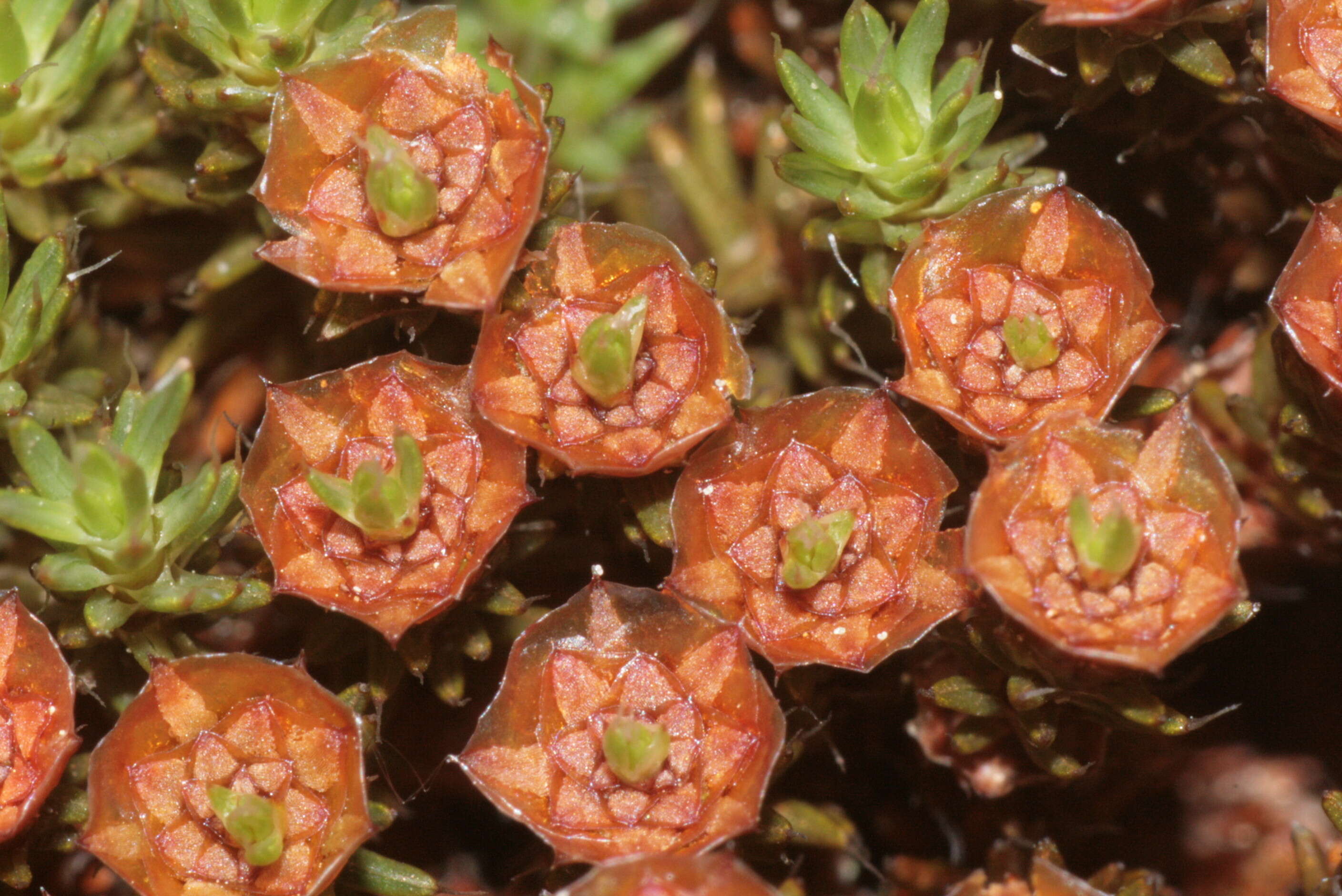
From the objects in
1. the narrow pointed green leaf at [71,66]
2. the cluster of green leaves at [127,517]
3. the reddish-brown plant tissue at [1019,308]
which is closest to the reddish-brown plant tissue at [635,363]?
the reddish-brown plant tissue at [1019,308]

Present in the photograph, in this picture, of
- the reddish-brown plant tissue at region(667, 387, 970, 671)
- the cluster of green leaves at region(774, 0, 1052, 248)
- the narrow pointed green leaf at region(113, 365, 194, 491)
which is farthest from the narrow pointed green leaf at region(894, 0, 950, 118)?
the narrow pointed green leaf at region(113, 365, 194, 491)

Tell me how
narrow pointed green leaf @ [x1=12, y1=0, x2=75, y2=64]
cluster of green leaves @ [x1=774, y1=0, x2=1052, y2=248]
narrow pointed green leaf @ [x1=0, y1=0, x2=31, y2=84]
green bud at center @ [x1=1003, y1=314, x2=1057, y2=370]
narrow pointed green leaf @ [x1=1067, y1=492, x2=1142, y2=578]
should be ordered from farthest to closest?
1. narrow pointed green leaf @ [x1=12, y1=0, x2=75, y2=64]
2. narrow pointed green leaf @ [x1=0, y1=0, x2=31, y2=84]
3. cluster of green leaves @ [x1=774, y1=0, x2=1052, y2=248]
4. green bud at center @ [x1=1003, y1=314, x2=1057, y2=370]
5. narrow pointed green leaf @ [x1=1067, y1=492, x2=1142, y2=578]

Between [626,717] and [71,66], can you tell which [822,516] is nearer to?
[626,717]

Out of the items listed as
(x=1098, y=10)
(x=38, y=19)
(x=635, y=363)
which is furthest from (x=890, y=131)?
(x=38, y=19)

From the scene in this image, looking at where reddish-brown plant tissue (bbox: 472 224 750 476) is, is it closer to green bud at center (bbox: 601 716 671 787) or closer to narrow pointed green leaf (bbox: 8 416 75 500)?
green bud at center (bbox: 601 716 671 787)

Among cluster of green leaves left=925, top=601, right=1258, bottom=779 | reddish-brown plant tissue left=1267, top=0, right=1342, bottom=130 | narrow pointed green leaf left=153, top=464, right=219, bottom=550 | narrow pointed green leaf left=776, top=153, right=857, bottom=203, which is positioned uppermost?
reddish-brown plant tissue left=1267, top=0, right=1342, bottom=130

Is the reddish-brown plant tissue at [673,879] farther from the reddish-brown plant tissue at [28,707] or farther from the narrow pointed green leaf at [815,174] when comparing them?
the narrow pointed green leaf at [815,174]

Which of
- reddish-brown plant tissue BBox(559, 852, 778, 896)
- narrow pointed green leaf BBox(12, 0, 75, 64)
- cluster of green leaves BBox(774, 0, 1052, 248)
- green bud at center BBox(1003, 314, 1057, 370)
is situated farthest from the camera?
narrow pointed green leaf BBox(12, 0, 75, 64)

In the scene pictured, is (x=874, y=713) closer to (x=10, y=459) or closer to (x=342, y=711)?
(x=342, y=711)
